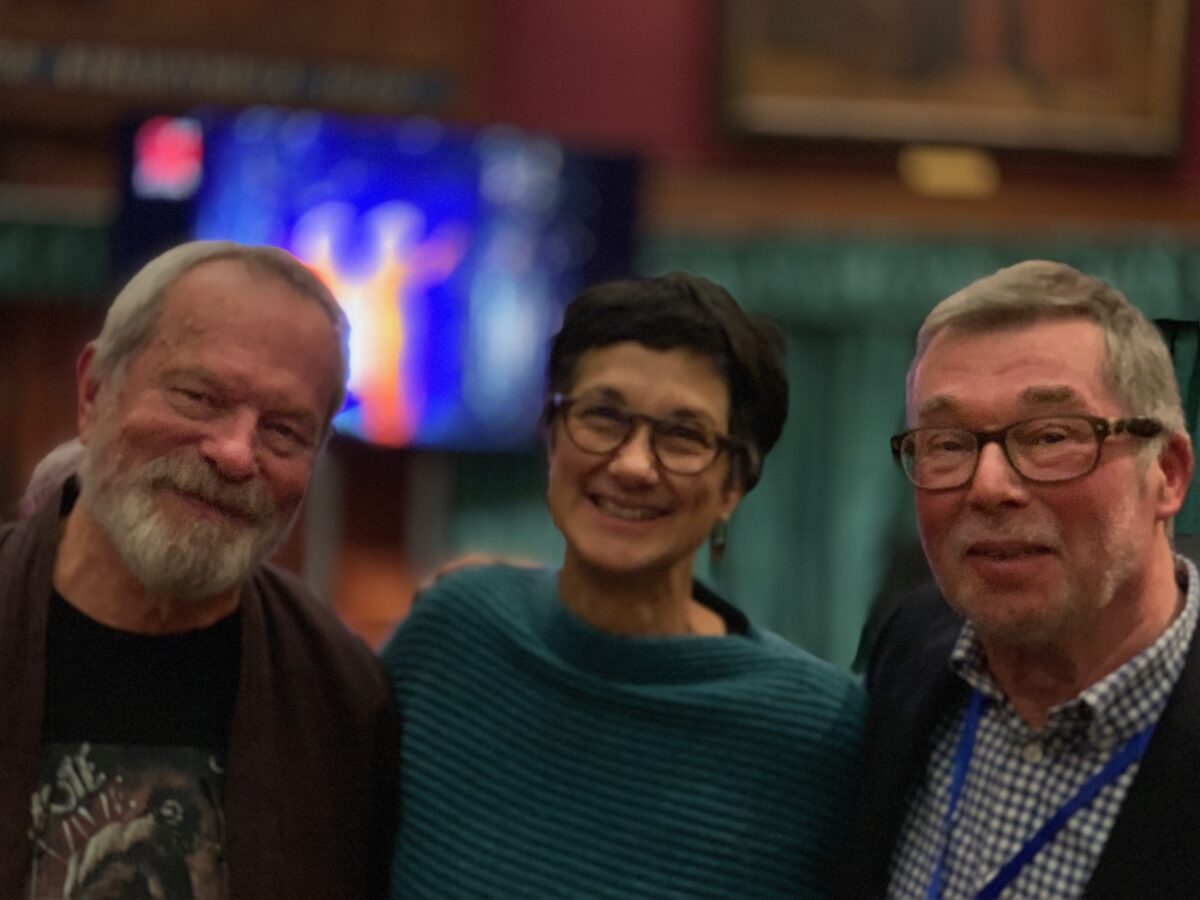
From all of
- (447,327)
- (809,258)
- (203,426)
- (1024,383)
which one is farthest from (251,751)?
(809,258)

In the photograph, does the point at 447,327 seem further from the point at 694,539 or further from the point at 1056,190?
the point at 694,539

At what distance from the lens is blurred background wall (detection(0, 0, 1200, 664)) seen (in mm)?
4258

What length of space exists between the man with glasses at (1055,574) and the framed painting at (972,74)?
116 inches

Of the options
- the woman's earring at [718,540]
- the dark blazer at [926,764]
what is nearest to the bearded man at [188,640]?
the woman's earring at [718,540]

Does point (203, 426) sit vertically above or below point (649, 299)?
below

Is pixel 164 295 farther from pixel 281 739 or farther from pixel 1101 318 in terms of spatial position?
pixel 1101 318

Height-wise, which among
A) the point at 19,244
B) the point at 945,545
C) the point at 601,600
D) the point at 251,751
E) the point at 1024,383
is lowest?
the point at 251,751

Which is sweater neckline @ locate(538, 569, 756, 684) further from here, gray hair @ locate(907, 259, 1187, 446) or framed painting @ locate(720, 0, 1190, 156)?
framed painting @ locate(720, 0, 1190, 156)

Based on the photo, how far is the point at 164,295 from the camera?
187 centimetres

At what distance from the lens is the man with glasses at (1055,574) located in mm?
1497

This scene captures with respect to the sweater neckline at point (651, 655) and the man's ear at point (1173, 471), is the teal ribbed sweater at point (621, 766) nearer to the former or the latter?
the sweater neckline at point (651, 655)

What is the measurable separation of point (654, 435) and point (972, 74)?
3.02 metres

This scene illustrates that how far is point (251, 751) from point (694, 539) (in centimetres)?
63

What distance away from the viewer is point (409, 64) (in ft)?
14.2
